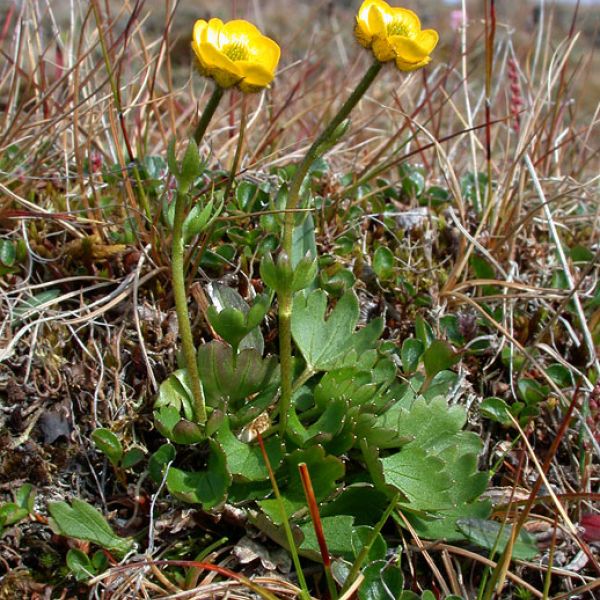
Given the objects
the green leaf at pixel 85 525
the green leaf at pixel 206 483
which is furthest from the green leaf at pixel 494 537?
the green leaf at pixel 85 525

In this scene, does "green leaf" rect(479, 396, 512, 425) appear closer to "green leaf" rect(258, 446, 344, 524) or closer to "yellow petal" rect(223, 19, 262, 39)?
"green leaf" rect(258, 446, 344, 524)

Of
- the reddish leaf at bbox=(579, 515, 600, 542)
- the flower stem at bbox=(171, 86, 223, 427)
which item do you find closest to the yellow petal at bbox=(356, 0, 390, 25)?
the flower stem at bbox=(171, 86, 223, 427)

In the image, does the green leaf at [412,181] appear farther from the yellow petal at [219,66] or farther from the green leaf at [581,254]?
the yellow petal at [219,66]

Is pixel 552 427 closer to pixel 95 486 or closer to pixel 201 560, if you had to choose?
pixel 201 560

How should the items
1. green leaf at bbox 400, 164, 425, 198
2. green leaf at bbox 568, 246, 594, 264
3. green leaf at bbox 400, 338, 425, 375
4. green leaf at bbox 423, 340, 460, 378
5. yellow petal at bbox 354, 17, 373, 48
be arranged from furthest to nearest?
green leaf at bbox 400, 164, 425, 198, green leaf at bbox 568, 246, 594, 264, green leaf at bbox 400, 338, 425, 375, green leaf at bbox 423, 340, 460, 378, yellow petal at bbox 354, 17, 373, 48

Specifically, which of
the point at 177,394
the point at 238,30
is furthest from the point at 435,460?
the point at 238,30
